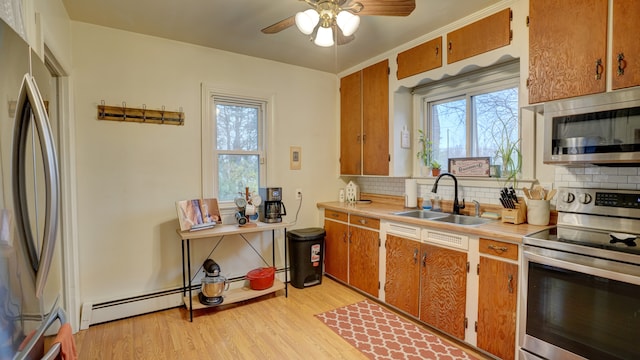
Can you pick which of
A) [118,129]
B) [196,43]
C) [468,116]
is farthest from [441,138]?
[118,129]

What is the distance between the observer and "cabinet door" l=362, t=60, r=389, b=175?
329 centimetres

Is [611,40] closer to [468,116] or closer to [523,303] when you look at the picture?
[468,116]

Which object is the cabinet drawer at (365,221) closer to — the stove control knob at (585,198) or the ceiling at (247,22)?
the stove control knob at (585,198)

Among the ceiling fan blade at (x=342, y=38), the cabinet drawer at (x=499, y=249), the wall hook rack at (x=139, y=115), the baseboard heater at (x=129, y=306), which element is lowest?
the baseboard heater at (x=129, y=306)

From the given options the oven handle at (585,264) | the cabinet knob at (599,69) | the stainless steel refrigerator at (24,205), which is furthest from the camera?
the cabinet knob at (599,69)

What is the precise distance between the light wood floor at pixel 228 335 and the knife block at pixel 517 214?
97 cm

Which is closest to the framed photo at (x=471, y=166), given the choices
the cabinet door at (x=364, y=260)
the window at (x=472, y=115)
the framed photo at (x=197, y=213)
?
the window at (x=472, y=115)

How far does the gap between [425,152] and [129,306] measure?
3.16m

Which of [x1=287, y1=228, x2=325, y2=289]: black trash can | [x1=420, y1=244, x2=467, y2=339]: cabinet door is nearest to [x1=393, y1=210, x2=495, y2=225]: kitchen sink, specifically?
[x1=420, y1=244, x2=467, y2=339]: cabinet door

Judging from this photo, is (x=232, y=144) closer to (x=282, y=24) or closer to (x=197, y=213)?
(x=197, y=213)

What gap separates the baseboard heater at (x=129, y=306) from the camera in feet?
8.51

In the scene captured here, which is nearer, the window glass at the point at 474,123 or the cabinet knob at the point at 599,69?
the cabinet knob at the point at 599,69

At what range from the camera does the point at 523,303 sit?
1.88 metres

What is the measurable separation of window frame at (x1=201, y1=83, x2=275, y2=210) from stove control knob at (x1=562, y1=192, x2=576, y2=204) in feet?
Answer: 8.56
